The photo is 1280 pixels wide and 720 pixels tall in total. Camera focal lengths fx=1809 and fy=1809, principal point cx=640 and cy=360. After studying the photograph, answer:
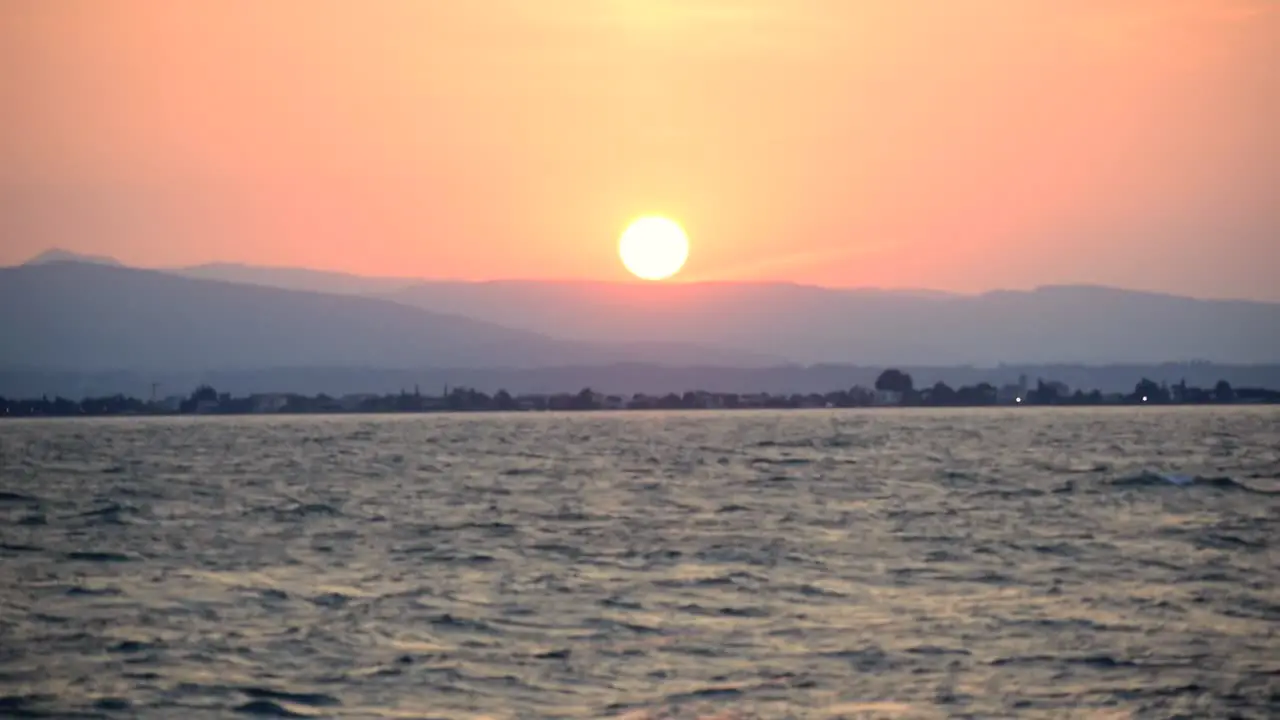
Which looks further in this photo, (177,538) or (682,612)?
(177,538)

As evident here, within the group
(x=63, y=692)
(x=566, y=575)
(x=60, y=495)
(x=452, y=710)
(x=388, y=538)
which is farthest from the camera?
(x=60, y=495)

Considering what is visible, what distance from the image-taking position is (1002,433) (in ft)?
442

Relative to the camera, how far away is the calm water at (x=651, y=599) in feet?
78.8

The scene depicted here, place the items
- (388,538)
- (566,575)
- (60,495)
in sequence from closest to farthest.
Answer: (566,575) → (388,538) → (60,495)

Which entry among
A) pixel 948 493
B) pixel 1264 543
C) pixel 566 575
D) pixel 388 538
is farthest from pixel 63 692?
pixel 948 493

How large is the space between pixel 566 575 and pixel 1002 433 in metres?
103

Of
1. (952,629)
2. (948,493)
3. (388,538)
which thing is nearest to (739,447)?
(948,493)

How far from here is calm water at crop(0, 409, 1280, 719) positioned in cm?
2403

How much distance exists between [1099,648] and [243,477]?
56.7 m

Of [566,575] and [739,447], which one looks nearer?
[566,575]

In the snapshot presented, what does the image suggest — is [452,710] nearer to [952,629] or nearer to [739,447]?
[952,629]

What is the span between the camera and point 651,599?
3234 cm

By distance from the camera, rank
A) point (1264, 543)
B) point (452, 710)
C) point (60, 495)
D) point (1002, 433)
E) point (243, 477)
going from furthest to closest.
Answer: point (1002, 433), point (243, 477), point (60, 495), point (1264, 543), point (452, 710)

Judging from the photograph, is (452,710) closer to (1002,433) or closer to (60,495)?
(60,495)
